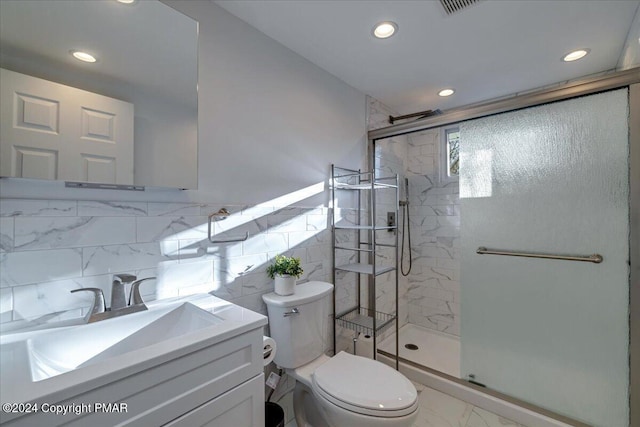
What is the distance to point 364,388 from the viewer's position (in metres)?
1.29

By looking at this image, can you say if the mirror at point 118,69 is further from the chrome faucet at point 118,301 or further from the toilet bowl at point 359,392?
the toilet bowl at point 359,392

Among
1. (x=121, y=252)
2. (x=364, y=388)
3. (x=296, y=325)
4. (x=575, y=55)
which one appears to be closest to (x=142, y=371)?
(x=121, y=252)

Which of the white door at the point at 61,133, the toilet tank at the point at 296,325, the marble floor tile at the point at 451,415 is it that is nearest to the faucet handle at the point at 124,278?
the white door at the point at 61,133

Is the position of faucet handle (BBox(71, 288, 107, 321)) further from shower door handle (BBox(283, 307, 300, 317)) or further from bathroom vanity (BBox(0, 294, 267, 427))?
shower door handle (BBox(283, 307, 300, 317))

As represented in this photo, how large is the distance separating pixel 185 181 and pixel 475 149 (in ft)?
6.02

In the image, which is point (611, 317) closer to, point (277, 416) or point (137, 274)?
point (277, 416)

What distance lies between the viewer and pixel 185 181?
4.00ft

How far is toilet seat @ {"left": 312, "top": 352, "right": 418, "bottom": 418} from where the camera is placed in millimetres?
1185

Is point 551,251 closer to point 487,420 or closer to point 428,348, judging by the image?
point 487,420

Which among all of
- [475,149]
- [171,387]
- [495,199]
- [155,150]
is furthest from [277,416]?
[475,149]

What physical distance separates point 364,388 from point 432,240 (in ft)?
6.35

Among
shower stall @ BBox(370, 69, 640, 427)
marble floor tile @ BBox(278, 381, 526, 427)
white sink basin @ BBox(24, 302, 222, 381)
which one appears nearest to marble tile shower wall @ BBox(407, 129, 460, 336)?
shower stall @ BBox(370, 69, 640, 427)

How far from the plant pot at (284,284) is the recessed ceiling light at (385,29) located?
152 cm

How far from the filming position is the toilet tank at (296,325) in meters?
1.46
